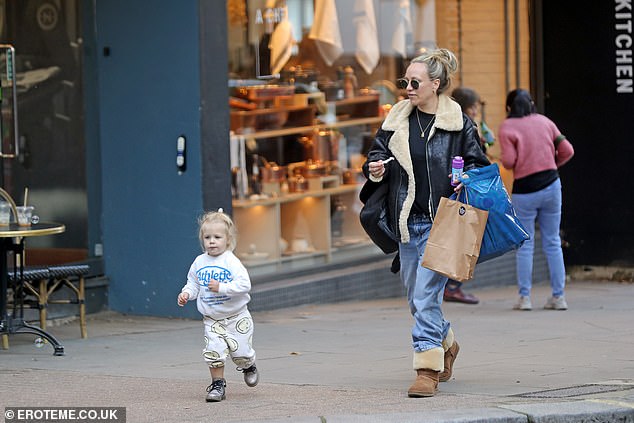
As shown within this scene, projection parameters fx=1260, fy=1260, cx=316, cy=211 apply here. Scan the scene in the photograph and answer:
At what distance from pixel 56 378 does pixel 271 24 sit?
4.56m

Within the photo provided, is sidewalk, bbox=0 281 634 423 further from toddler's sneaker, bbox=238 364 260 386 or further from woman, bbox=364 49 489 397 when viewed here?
woman, bbox=364 49 489 397

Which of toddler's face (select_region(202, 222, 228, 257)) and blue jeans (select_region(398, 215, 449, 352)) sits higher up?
toddler's face (select_region(202, 222, 228, 257))

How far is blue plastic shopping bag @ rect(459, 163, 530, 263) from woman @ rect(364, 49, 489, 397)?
0.45 ft

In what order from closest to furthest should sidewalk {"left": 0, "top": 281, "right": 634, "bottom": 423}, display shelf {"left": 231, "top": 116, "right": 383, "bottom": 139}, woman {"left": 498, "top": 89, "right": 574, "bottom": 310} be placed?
sidewalk {"left": 0, "top": 281, "right": 634, "bottom": 423}, woman {"left": 498, "top": 89, "right": 574, "bottom": 310}, display shelf {"left": 231, "top": 116, "right": 383, "bottom": 139}

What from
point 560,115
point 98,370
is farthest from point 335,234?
point 98,370

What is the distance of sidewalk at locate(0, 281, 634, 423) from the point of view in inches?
259

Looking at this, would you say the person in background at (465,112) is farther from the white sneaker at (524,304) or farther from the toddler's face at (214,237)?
the toddler's face at (214,237)

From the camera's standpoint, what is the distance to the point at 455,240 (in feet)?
22.2

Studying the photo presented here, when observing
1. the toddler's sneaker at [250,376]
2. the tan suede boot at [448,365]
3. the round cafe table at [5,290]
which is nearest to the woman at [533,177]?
the tan suede boot at [448,365]

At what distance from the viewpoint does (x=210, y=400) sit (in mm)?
6902

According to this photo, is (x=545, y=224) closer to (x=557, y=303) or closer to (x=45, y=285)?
(x=557, y=303)

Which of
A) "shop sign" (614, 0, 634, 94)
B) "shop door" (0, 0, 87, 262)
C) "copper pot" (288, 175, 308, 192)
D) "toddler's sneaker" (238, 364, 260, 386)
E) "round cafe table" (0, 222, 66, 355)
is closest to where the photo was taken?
"toddler's sneaker" (238, 364, 260, 386)

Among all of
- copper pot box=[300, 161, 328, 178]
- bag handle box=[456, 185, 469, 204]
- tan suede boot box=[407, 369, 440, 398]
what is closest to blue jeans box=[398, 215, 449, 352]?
tan suede boot box=[407, 369, 440, 398]

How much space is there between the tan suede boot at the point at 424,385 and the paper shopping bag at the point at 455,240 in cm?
58
